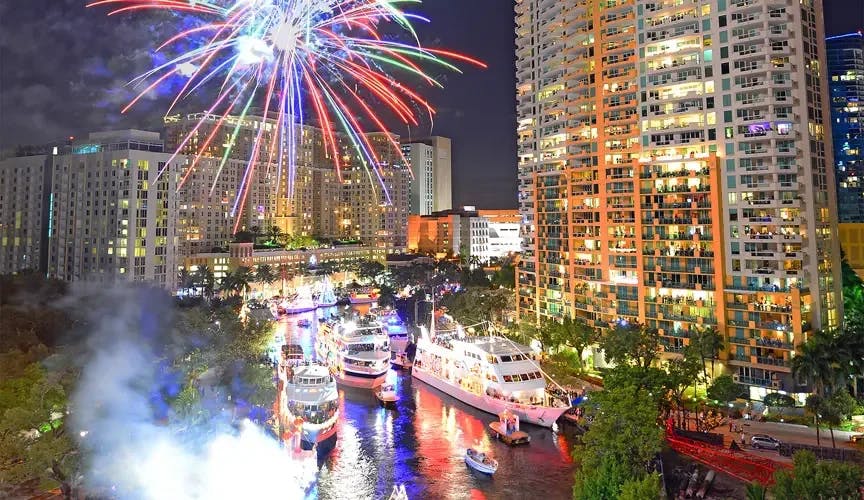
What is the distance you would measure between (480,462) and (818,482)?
53.6 ft

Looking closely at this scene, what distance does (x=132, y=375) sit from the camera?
2961cm

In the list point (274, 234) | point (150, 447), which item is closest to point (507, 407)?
point (150, 447)

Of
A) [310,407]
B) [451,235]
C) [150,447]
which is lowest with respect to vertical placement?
[310,407]

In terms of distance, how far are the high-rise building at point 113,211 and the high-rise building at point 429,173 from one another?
10445cm

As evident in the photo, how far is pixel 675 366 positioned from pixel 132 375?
33716mm

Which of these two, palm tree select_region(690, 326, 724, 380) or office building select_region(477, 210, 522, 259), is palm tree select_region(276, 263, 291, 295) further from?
palm tree select_region(690, 326, 724, 380)

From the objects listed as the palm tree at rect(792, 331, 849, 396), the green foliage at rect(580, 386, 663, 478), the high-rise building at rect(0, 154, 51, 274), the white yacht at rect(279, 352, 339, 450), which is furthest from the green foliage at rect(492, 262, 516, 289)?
the high-rise building at rect(0, 154, 51, 274)

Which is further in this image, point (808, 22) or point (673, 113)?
point (673, 113)

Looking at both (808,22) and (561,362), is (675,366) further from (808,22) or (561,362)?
(808,22)

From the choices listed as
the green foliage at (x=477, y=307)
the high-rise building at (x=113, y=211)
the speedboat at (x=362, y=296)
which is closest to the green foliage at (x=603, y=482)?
the green foliage at (x=477, y=307)

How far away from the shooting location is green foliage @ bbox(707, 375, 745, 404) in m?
37.6

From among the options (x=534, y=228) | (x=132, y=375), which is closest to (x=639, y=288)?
(x=534, y=228)

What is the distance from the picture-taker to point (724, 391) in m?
37.6

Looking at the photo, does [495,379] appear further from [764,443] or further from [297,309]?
[297,309]
